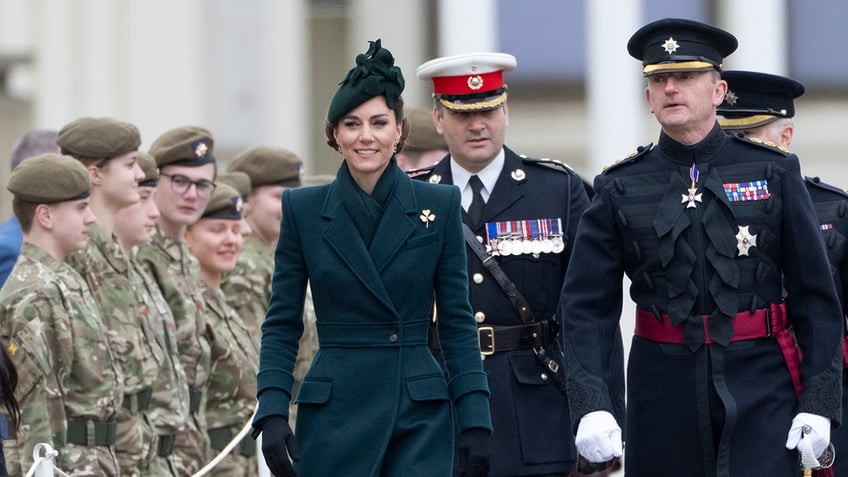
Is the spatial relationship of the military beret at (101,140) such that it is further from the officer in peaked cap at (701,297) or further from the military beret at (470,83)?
the officer in peaked cap at (701,297)

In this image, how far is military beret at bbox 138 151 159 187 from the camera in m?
9.78

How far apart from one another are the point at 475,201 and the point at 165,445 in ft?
5.51

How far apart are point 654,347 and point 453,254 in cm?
86

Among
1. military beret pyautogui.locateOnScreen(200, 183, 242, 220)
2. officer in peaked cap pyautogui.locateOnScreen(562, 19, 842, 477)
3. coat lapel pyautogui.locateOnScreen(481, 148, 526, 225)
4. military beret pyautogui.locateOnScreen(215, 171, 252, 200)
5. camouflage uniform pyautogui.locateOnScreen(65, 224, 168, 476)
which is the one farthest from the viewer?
military beret pyautogui.locateOnScreen(215, 171, 252, 200)

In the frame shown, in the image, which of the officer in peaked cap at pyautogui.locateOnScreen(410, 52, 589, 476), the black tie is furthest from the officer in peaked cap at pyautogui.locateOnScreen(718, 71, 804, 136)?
the black tie

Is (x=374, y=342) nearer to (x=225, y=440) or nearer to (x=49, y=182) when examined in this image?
(x=49, y=182)

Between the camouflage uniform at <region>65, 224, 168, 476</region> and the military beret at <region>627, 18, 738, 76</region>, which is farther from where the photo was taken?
the camouflage uniform at <region>65, 224, 168, 476</region>

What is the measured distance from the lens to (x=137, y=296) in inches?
367

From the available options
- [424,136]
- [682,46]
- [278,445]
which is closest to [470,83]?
[682,46]

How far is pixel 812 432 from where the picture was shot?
24.1 ft

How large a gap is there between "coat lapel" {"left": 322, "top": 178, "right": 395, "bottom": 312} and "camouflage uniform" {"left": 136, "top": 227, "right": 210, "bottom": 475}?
280 centimetres

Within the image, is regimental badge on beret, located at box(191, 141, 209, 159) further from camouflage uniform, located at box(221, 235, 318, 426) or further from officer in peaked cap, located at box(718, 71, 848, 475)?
officer in peaked cap, located at box(718, 71, 848, 475)

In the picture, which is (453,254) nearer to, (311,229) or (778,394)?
(311,229)

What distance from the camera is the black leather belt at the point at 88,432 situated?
8.70 metres
